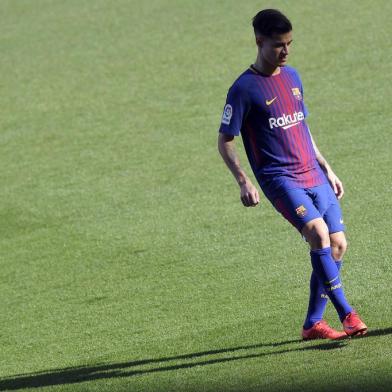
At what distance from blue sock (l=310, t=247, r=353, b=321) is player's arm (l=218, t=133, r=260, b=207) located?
550 mm

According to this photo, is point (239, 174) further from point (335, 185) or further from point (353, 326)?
point (353, 326)

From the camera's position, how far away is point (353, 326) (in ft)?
22.2

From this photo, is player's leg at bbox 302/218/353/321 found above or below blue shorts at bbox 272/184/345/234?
below

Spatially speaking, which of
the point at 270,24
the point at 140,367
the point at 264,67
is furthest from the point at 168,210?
the point at 270,24

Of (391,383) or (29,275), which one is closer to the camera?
(391,383)

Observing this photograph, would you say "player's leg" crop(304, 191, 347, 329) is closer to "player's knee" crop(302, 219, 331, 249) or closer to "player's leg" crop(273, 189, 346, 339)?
"player's leg" crop(273, 189, 346, 339)

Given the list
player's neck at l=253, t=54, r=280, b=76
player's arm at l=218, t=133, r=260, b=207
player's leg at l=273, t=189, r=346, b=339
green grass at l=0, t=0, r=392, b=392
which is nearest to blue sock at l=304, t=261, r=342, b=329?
player's leg at l=273, t=189, r=346, b=339

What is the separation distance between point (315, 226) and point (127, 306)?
2.96 metres

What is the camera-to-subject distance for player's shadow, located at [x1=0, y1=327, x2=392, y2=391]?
7.05 metres

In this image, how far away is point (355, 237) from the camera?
10.3 meters

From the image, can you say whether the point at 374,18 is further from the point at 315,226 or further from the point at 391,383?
the point at 391,383

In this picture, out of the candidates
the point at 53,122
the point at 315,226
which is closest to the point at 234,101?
the point at 315,226

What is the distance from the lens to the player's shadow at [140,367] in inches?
278

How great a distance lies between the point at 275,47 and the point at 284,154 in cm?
70
